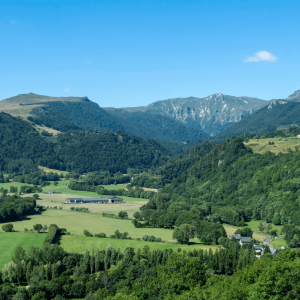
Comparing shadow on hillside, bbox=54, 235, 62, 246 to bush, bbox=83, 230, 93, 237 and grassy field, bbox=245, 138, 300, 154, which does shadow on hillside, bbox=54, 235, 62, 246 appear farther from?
grassy field, bbox=245, 138, 300, 154

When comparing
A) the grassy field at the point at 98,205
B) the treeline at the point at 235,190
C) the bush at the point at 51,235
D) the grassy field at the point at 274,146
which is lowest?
the grassy field at the point at 98,205

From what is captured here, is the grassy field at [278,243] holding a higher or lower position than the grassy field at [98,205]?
higher

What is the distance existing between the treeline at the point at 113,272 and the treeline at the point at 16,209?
38.3 meters

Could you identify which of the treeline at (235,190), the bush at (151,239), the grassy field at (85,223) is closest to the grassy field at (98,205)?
the treeline at (235,190)

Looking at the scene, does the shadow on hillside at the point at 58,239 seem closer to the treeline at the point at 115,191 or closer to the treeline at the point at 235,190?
the treeline at the point at 235,190

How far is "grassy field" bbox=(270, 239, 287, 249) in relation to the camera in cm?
7918

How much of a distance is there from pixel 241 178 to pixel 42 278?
94438mm

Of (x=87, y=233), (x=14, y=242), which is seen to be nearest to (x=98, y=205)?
(x=87, y=233)

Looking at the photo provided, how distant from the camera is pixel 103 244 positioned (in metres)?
77.2

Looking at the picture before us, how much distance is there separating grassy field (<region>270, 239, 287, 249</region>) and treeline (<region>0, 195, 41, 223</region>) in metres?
61.8

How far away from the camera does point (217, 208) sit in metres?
119

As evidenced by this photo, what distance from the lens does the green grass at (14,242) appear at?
6962cm

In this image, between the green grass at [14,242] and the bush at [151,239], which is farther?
the bush at [151,239]

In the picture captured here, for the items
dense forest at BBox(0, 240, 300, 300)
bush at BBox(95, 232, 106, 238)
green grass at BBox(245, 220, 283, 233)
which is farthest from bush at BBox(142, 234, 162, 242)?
green grass at BBox(245, 220, 283, 233)
